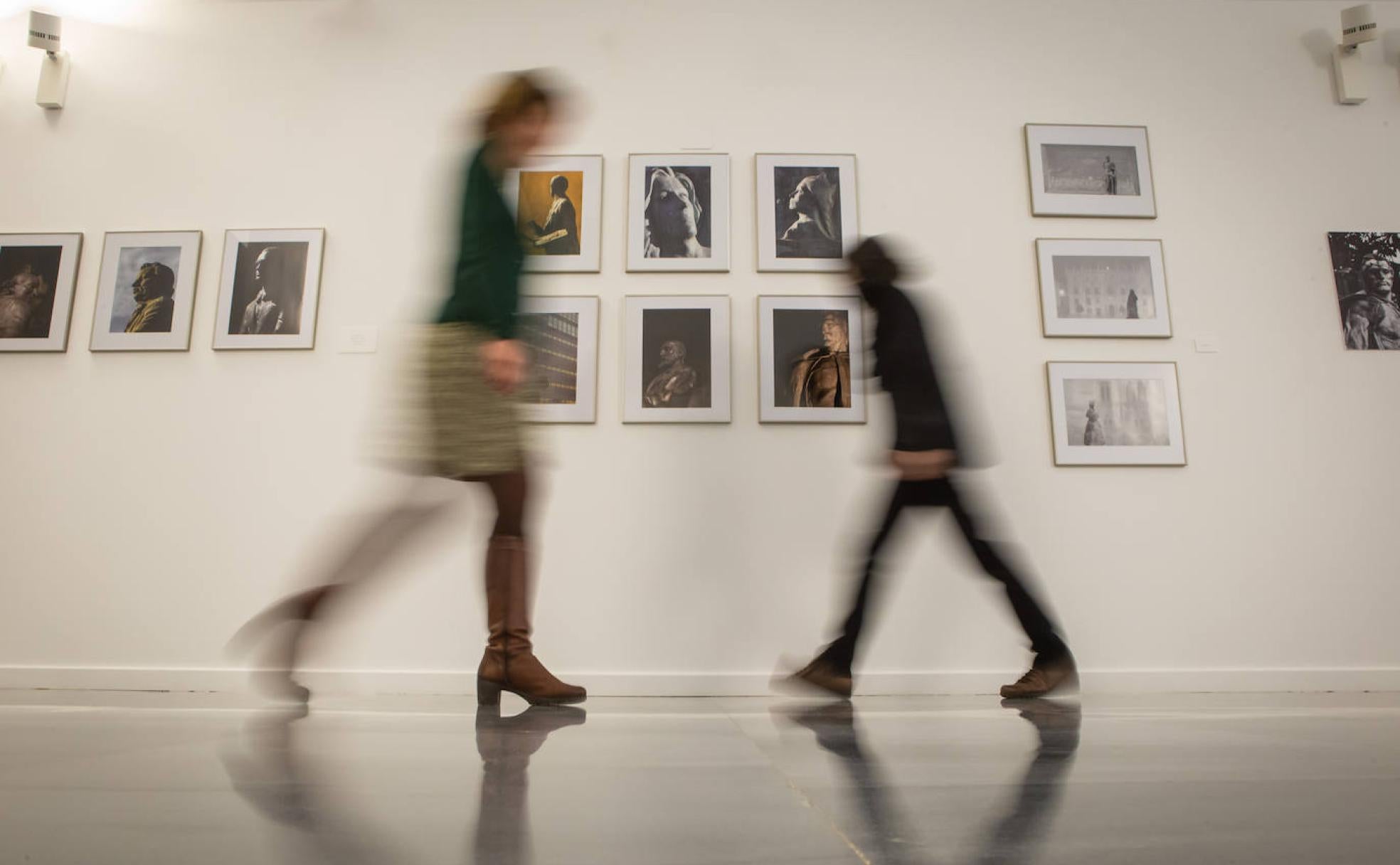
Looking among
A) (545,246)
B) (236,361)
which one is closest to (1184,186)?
(545,246)

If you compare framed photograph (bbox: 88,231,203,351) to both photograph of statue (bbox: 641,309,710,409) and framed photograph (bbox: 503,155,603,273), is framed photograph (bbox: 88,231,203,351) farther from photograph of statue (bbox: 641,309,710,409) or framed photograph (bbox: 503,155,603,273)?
photograph of statue (bbox: 641,309,710,409)

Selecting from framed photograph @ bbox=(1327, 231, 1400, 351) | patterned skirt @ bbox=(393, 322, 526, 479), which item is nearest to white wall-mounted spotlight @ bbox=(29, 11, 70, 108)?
patterned skirt @ bbox=(393, 322, 526, 479)

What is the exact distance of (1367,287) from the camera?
118 inches

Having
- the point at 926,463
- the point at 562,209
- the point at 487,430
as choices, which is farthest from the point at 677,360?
the point at 487,430

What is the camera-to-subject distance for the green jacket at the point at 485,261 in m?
1.63

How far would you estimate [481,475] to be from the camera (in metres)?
1.62

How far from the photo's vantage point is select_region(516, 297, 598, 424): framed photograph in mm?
2770

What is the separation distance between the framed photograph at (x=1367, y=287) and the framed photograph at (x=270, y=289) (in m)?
3.83

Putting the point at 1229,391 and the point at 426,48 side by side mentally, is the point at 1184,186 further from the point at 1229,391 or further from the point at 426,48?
the point at 426,48

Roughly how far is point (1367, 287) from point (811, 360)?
217 cm

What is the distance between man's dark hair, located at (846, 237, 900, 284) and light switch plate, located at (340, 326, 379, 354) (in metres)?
1.75

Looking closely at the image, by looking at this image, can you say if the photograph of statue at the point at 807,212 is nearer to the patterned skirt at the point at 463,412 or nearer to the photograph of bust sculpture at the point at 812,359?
the photograph of bust sculpture at the point at 812,359

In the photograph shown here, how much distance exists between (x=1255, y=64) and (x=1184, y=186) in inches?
25.5

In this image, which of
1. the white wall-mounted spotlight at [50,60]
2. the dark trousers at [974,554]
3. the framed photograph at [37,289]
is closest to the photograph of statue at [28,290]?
the framed photograph at [37,289]
